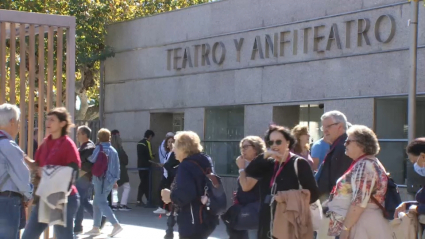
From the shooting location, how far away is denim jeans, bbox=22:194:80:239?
8.41 meters

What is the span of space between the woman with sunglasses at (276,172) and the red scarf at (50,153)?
86.6 inches

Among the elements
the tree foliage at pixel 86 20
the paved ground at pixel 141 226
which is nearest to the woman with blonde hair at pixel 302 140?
the paved ground at pixel 141 226

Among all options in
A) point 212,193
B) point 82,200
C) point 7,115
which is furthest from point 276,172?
point 82,200

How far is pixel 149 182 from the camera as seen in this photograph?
19.3 metres

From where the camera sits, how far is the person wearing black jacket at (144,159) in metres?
19.0

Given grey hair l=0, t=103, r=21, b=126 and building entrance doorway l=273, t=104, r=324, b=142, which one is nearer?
grey hair l=0, t=103, r=21, b=126

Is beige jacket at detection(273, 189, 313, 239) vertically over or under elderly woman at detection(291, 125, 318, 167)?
under

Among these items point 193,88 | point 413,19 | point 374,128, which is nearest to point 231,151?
point 193,88

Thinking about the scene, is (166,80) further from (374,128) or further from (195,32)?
(374,128)

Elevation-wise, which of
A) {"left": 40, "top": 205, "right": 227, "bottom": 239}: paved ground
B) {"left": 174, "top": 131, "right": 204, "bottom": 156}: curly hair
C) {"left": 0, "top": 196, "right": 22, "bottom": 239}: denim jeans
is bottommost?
{"left": 40, "top": 205, "right": 227, "bottom": 239}: paved ground

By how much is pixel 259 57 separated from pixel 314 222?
30.6 ft

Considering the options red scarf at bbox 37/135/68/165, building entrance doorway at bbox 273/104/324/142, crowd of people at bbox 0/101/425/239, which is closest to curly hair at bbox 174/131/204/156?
crowd of people at bbox 0/101/425/239

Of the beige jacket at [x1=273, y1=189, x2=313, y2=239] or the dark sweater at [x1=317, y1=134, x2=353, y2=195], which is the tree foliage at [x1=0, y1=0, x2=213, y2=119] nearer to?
the dark sweater at [x1=317, y1=134, x2=353, y2=195]

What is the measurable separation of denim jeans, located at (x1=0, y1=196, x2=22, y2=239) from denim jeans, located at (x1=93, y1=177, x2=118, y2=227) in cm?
542
